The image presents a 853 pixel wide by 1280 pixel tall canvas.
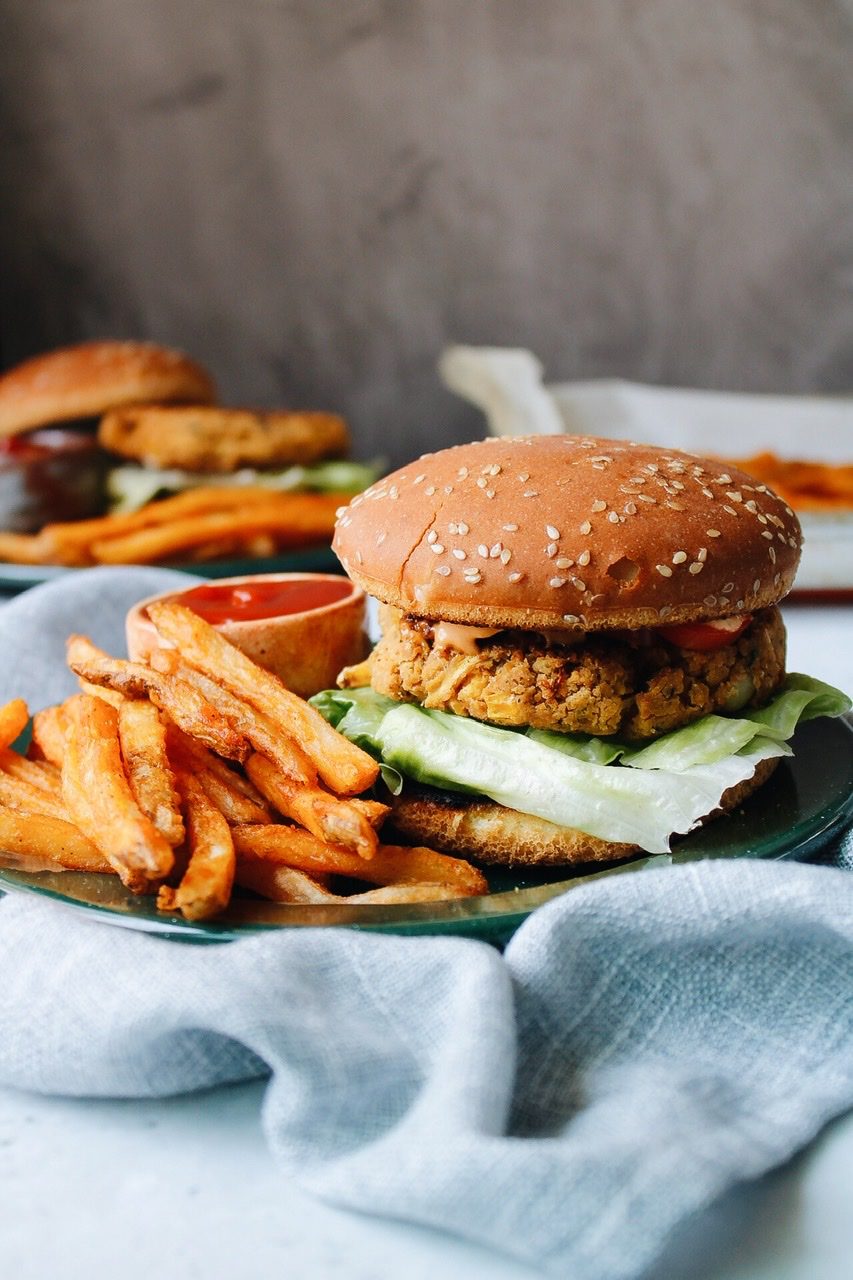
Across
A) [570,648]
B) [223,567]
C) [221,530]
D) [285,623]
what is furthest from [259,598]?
[221,530]

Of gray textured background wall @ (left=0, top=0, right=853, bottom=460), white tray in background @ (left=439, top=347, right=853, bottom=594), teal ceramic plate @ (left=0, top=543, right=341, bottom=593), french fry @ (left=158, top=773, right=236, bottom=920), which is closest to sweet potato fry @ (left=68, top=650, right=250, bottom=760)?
french fry @ (left=158, top=773, right=236, bottom=920)

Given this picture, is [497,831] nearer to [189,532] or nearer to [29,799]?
[29,799]

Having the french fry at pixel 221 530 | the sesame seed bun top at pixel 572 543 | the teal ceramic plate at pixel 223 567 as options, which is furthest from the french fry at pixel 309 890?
the french fry at pixel 221 530

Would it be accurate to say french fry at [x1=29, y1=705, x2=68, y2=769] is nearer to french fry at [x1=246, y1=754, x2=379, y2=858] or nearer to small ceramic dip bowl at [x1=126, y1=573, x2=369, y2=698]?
small ceramic dip bowl at [x1=126, y1=573, x2=369, y2=698]

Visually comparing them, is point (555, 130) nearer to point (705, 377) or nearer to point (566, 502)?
point (705, 377)

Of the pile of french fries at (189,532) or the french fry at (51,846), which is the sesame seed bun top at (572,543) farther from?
the pile of french fries at (189,532)

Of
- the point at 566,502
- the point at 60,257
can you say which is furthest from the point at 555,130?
the point at 566,502

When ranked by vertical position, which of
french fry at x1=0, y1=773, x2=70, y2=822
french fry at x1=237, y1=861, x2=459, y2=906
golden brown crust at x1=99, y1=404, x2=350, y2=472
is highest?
french fry at x1=0, y1=773, x2=70, y2=822

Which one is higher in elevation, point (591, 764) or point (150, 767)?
point (150, 767)
